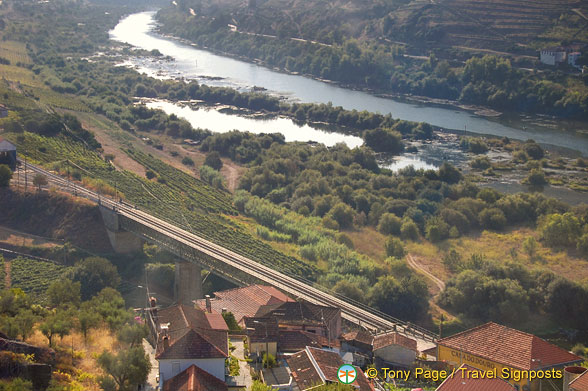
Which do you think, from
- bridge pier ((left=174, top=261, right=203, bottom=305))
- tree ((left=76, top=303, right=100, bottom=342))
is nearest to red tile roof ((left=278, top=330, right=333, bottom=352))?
tree ((left=76, top=303, right=100, bottom=342))

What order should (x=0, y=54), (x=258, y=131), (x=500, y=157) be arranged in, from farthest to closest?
(x=0, y=54) → (x=258, y=131) → (x=500, y=157)

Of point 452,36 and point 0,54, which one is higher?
point 452,36

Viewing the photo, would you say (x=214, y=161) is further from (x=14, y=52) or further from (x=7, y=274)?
(x=14, y=52)

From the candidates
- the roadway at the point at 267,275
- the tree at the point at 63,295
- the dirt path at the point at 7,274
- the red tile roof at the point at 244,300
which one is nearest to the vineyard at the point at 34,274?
the dirt path at the point at 7,274

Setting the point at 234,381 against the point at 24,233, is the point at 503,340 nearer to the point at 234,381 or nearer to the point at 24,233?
the point at 234,381

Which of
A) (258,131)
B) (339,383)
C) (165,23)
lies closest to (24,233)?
(339,383)

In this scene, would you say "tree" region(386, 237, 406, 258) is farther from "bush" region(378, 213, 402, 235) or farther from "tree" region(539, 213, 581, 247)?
"tree" region(539, 213, 581, 247)
